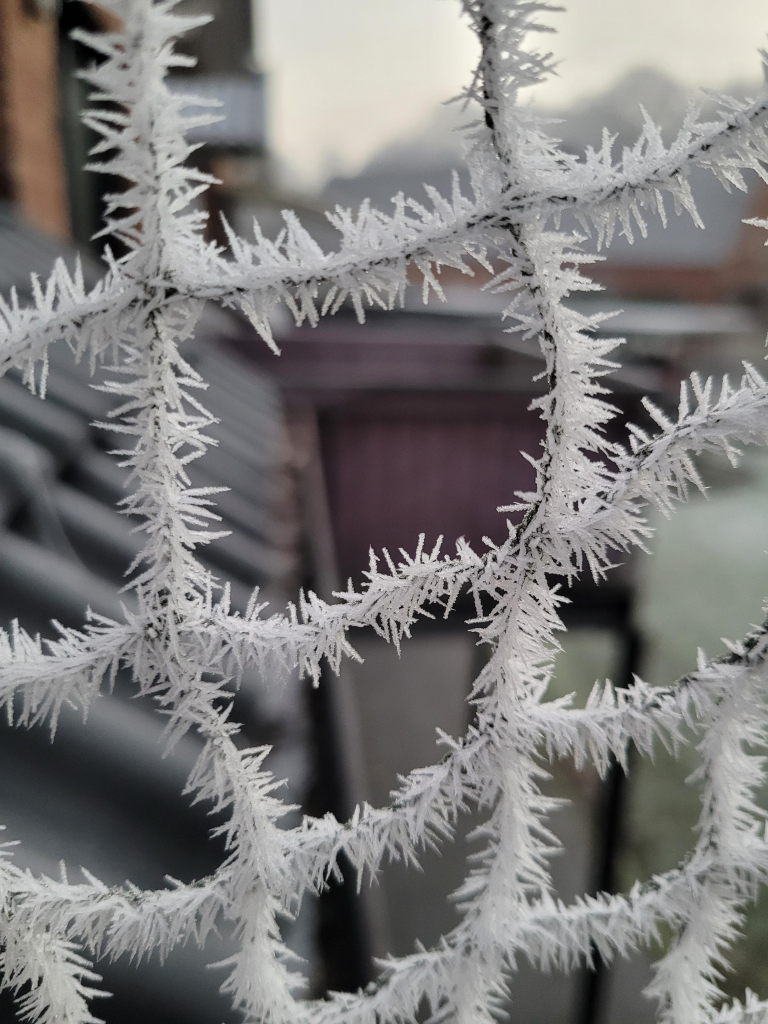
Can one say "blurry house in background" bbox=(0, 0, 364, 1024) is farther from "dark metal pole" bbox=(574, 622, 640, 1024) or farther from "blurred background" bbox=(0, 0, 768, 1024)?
"dark metal pole" bbox=(574, 622, 640, 1024)

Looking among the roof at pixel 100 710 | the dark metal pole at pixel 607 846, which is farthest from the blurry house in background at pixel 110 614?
the dark metal pole at pixel 607 846

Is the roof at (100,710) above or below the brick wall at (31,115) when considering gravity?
below

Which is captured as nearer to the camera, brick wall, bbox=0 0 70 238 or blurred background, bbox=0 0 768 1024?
blurred background, bbox=0 0 768 1024

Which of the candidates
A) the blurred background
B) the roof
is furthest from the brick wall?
the roof

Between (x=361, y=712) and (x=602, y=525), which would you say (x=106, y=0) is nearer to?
(x=602, y=525)

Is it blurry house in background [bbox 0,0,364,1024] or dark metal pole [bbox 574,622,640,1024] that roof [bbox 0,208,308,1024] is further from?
dark metal pole [bbox 574,622,640,1024]

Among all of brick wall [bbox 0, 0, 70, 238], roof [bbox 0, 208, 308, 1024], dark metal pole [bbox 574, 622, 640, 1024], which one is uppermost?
brick wall [bbox 0, 0, 70, 238]

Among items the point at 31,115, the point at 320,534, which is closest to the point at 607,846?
the point at 320,534

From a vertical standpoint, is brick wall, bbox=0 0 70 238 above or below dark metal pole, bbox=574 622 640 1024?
above

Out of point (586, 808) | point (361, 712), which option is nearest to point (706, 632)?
point (586, 808)

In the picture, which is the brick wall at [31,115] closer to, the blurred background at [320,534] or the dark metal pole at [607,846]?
the blurred background at [320,534]

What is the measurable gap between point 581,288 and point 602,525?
12 centimetres

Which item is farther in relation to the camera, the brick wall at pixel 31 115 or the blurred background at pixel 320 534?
the brick wall at pixel 31 115

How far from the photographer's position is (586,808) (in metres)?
4.60
